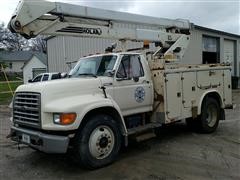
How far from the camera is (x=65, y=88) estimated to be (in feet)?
18.9

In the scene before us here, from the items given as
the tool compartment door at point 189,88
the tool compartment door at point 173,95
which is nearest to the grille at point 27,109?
the tool compartment door at point 173,95

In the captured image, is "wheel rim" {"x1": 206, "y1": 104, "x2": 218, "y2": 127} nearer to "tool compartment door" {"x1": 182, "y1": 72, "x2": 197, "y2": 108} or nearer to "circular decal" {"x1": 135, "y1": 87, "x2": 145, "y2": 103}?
"tool compartment door" {"x1": 182, "y1": 72, "x2": 197, "y2": 108}

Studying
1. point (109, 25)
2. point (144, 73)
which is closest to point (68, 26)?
point (109, 25)

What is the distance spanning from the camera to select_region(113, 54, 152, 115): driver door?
260 inches

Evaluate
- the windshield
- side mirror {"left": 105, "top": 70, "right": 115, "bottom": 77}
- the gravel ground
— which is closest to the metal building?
the windshield

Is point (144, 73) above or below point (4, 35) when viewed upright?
below

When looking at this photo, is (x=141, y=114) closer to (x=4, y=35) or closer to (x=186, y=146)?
(x=186, y=146)

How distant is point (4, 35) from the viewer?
57281 millimetres

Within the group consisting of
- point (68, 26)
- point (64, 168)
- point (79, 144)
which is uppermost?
point (68, 26)

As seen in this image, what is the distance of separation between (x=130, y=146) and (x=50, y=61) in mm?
20245

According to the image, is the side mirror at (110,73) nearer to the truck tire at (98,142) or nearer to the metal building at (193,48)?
the truck tire at (98,142)

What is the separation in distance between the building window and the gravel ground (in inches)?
658

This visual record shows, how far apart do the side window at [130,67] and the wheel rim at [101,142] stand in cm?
130

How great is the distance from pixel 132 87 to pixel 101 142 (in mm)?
1577
